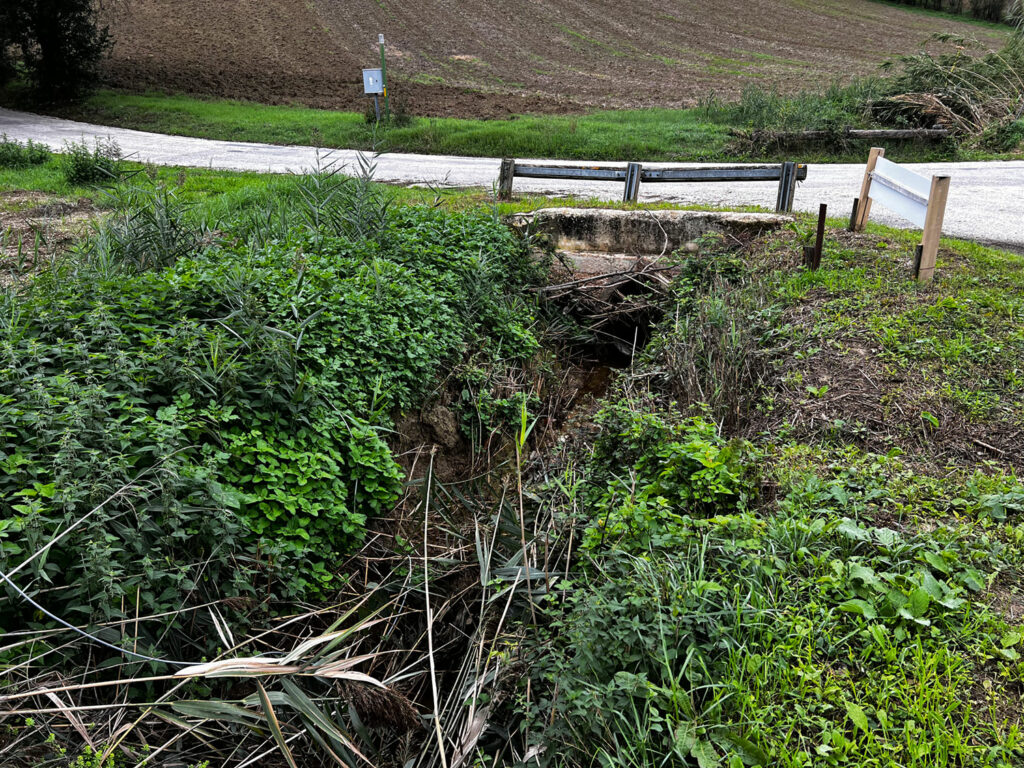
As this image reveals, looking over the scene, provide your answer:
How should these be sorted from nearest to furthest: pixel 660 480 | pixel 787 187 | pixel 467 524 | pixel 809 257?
pixel 660 480 → pixel 467 524 → pixel 809 257 → pixel 787 187

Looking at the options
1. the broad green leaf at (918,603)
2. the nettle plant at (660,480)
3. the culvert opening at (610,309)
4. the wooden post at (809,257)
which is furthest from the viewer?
the culvert opening at (610,309)

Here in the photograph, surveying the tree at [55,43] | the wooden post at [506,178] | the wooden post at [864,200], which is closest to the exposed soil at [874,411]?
the wooden post at [864,200]

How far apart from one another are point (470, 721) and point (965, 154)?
1419cm

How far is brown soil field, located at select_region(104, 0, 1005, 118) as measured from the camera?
19.7m

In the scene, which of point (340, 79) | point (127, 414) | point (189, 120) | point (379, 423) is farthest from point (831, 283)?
point (340, 79)

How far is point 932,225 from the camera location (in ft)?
19.5

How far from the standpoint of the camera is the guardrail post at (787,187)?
8562 millimetres

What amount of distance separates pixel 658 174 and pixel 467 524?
6031mm

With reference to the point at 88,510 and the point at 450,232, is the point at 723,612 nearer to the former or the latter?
the point at 88,510

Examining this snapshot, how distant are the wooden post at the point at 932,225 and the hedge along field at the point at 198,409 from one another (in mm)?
3856

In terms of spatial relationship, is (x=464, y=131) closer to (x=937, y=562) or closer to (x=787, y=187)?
(x=787, y=187)

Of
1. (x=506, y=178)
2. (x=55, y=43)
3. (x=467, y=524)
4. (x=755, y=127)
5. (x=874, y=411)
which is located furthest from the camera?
(x=55, y=43)

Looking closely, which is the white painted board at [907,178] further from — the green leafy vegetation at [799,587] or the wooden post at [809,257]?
the green leafy vegetation at [799,587]

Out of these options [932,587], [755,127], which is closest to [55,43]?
[755,127]
